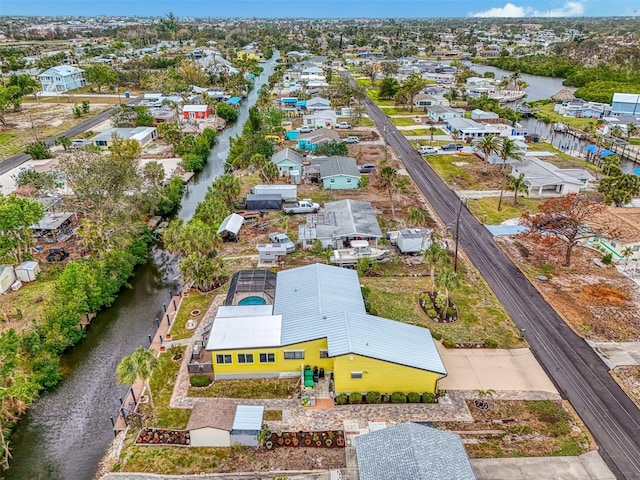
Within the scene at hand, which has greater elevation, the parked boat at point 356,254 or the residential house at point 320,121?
the residential house at point 320,121

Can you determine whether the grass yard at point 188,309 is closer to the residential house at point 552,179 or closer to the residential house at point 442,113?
the residential house at point 552,179

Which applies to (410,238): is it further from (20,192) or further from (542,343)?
(20,192)

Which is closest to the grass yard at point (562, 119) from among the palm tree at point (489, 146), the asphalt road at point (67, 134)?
the palm tree at point (489, 146)

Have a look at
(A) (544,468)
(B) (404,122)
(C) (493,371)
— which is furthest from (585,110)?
(A) (544,468)

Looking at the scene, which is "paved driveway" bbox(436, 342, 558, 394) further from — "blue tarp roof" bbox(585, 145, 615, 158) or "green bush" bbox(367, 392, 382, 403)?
"blue tarp roof" bbox(585, 145, 615, 158)

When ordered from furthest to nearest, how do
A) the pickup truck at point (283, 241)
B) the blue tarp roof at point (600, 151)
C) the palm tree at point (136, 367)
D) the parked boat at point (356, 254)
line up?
the blue tarp roof at point (600, 151) → the pickup truck at point (283, 241) → the parked boat at point (356, 254) → the palm tree at point (136, 367)

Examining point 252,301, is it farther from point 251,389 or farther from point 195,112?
point 195,112

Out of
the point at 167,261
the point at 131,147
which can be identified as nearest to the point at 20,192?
the point at 131,147
